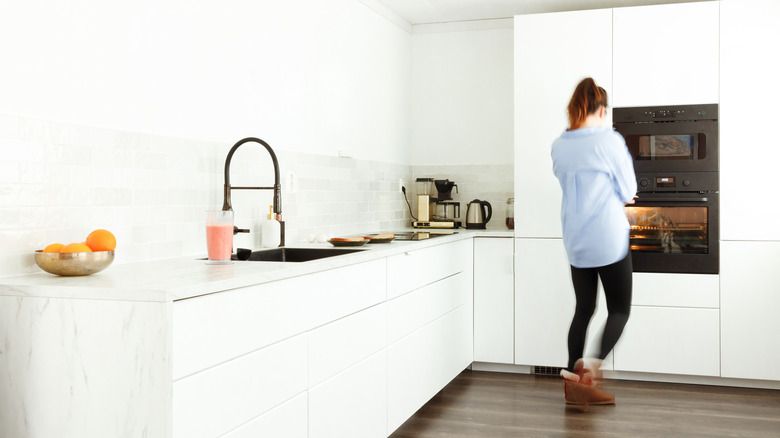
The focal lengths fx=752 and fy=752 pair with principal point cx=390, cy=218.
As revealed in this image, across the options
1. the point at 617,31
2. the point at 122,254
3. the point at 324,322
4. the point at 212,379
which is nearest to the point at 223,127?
the point at 122,254

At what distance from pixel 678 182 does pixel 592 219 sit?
0.89 meters

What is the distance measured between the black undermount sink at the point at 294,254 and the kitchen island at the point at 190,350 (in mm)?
226

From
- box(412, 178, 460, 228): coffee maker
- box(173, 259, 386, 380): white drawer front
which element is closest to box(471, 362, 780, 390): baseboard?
box(412, 178, 460, 228): coffee maker

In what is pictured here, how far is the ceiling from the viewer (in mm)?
A: 4625

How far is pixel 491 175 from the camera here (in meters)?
5.13

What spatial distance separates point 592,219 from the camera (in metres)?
3.62

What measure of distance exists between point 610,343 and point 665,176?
109 centimetres

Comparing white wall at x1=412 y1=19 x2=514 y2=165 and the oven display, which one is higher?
white wall at x1=412 y1=19 x2=514 y2=165

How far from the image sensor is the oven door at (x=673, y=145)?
4.16 m

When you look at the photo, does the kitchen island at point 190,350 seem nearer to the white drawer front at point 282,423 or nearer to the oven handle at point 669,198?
the white drawer front at point 282,423

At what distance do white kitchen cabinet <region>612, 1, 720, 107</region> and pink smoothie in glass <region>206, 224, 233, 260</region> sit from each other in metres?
2.74

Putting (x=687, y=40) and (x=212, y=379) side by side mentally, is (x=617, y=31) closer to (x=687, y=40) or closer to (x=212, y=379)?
(x=687, y=40)

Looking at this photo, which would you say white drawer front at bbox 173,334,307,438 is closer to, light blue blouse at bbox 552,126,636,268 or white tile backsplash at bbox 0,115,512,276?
white tile backsplash at bbox 0,115,512,276

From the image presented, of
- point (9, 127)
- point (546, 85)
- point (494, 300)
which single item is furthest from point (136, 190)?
point (546, 85)
